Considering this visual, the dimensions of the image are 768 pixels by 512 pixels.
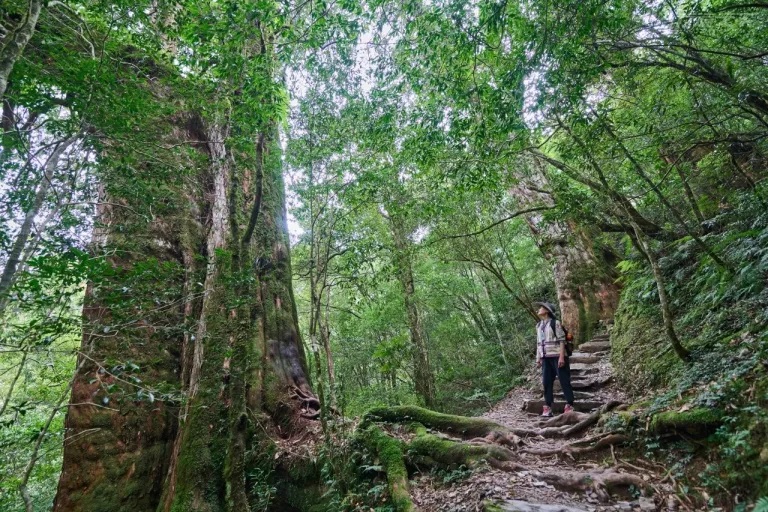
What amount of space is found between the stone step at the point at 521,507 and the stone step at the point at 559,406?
11.0ft

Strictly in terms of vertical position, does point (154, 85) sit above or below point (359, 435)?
above

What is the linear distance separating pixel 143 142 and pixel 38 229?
1553mm

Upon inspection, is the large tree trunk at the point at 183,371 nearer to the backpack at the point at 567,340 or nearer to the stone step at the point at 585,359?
the backpack at the point at 567,340

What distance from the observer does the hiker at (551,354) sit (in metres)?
6.06

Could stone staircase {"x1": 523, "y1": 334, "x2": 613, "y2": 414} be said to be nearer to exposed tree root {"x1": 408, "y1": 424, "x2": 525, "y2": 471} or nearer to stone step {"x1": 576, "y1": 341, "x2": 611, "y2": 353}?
stone step {"x1": 576, "y1": 341, "x2": 611, "y2": 353}

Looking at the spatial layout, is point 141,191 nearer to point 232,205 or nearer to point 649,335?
point 232,205

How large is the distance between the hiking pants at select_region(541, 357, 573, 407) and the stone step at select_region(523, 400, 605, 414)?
11.3 inches

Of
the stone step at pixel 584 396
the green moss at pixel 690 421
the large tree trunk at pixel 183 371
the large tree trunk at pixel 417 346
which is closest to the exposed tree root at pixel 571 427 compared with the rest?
the stone step at pixel 584 396

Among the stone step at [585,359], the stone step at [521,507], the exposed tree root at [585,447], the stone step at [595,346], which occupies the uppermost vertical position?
the stone step at [595,346]

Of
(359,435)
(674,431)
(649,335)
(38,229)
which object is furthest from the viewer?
(649,335)

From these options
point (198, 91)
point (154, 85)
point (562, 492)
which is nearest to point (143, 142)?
point (198, 91)

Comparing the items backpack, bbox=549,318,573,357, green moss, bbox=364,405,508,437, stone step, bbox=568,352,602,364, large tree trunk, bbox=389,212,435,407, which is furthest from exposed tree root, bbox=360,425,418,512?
stone step, bbox=568,352,602,364

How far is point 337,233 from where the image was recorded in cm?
778

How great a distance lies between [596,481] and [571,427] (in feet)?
5.83
